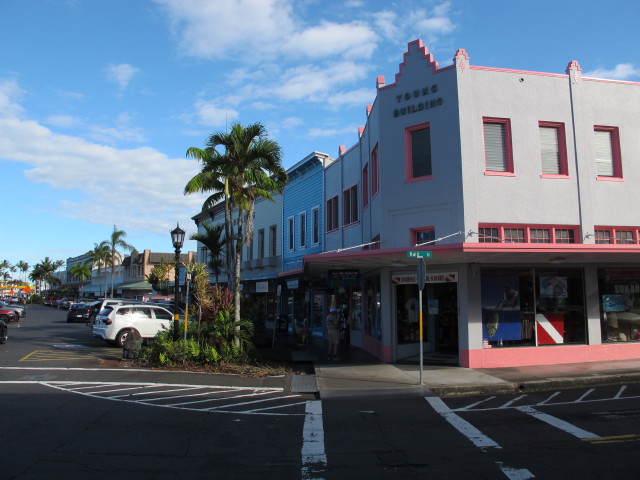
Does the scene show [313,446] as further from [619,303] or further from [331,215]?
[331,215]

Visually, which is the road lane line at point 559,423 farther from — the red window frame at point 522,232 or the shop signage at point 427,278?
the red window frame at point 522,232

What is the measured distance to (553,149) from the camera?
1491cm

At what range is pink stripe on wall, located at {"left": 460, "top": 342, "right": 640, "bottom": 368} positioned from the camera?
13430 mm

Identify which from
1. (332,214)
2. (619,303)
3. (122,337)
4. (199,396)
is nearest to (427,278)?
(619,303)

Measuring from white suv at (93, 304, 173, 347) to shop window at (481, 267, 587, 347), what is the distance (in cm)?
1197

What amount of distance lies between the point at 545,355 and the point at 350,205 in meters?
9.45

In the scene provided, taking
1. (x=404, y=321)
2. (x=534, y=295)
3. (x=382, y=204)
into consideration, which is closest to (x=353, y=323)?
(x=404, y=321)

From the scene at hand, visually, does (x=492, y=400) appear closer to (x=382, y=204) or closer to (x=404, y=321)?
(x=404, y=321)

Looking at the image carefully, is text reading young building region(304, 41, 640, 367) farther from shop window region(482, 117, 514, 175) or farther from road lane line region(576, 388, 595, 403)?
road lane line region(576, 388, 595, 403)

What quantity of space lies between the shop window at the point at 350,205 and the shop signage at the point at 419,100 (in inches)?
198

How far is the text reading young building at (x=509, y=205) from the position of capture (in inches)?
543

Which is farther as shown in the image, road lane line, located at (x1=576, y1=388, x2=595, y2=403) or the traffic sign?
the traffic sign

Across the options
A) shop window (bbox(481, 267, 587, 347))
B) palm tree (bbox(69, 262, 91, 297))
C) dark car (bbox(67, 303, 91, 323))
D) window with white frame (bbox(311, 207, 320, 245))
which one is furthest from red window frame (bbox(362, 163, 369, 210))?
palm tree (bbox(69, 262, 91, 297))

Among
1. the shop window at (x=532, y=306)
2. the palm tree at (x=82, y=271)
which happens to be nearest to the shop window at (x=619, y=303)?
the shop window at (x=532, y=306)
